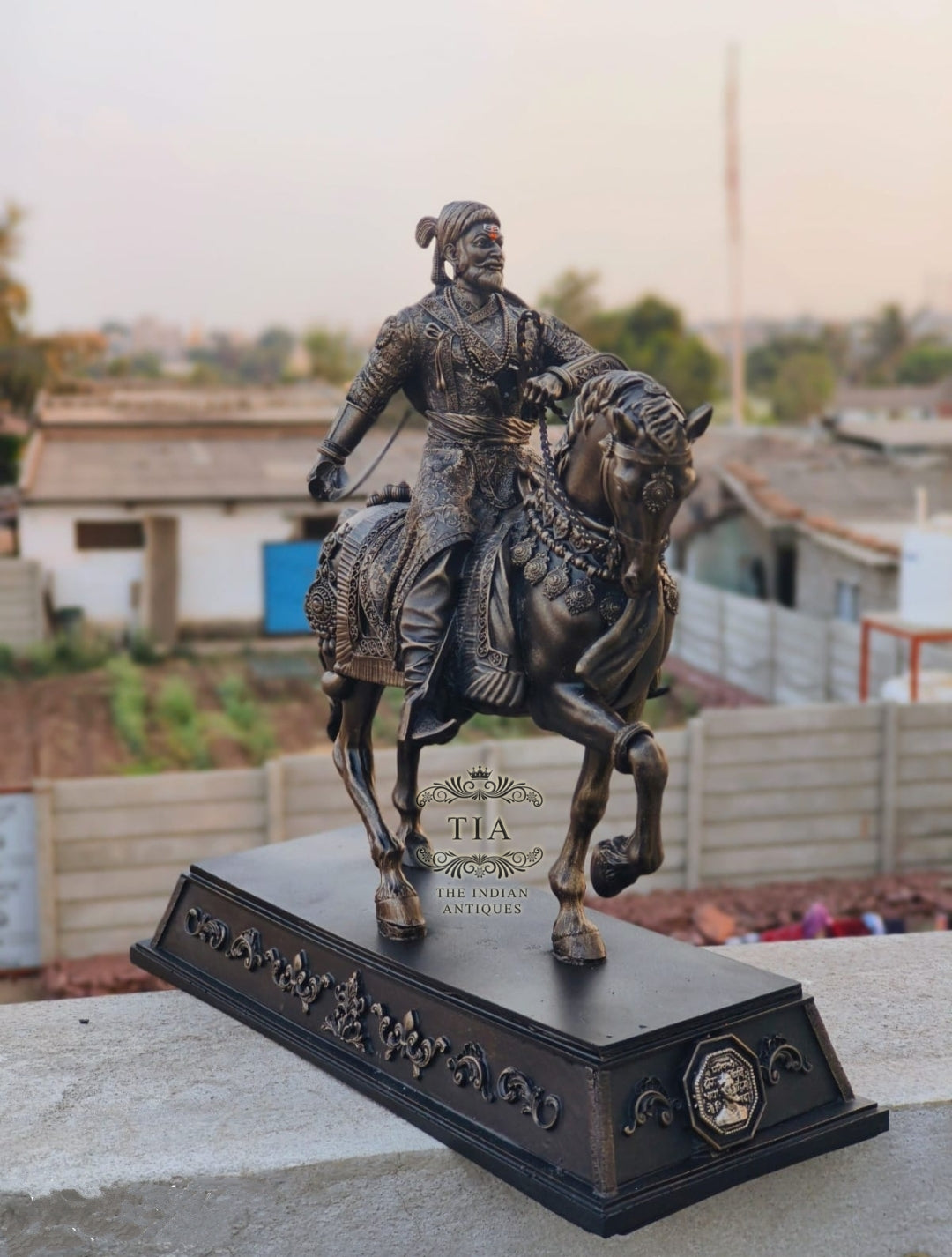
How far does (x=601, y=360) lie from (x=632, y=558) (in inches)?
22.9

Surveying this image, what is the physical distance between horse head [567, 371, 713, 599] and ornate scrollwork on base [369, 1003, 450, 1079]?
49.0 inches

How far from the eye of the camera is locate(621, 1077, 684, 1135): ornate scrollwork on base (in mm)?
2980

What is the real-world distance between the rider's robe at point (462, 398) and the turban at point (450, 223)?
0.24 feet

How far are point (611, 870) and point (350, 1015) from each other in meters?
0.89

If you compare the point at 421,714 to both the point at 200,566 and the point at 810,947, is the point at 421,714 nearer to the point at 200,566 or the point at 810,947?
the point at 810,947

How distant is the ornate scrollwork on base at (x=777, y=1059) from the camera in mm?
3225

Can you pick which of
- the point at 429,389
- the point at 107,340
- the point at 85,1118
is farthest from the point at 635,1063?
the point at 107,340

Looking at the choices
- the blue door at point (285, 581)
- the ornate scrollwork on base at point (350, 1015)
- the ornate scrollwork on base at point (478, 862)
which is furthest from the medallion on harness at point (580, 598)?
the blue door at point (285, 581)

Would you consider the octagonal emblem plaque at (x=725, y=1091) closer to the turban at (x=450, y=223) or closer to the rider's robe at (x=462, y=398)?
the rider's robe at (x=462, y=398)

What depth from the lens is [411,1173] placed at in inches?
132

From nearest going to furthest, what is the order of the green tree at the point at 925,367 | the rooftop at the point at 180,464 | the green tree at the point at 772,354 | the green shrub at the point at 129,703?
the green shrub at the point at 129,703 → the rooftop at the point at 180,464 → the green tree at the point at 925,367 → the green tree at the point at 772,354

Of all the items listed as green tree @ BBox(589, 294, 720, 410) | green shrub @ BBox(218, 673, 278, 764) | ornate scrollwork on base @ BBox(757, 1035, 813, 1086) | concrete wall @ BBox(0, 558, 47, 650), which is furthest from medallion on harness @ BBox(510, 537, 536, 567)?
green tree @ BBox(589, 294, 720, 410)

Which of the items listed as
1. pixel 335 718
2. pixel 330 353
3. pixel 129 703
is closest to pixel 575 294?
pixel 330 353

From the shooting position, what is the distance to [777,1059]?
10.7ft
